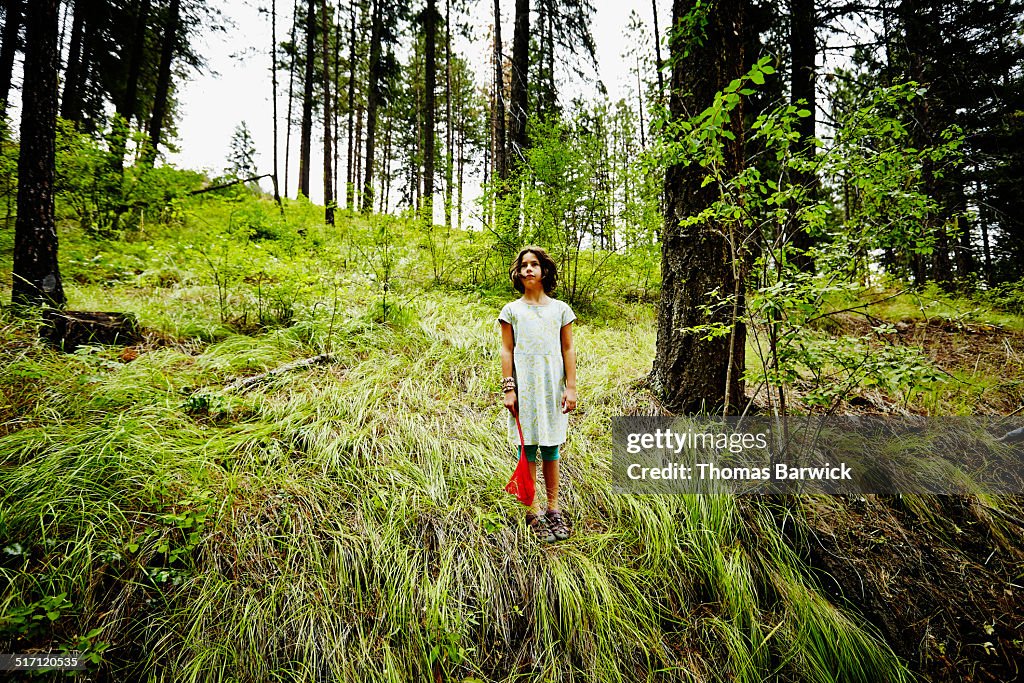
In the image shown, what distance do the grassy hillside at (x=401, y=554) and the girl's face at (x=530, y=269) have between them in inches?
50.9

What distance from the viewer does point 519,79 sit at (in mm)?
6480

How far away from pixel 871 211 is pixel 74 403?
16.2ft

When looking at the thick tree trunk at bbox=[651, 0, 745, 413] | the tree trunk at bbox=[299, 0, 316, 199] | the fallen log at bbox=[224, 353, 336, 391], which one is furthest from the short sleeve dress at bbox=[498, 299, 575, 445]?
the tree trunk at bbox=[299, 0, 316, 199]

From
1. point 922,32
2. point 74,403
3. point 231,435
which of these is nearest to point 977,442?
point 922,32

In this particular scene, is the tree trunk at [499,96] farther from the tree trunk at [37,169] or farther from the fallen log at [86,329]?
the fallen log at [86,329]

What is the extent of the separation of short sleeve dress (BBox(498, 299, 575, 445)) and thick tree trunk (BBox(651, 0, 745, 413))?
3.99 ft

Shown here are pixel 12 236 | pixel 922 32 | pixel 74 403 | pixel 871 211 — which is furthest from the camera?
pixel 12 236

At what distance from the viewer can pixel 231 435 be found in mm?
2514

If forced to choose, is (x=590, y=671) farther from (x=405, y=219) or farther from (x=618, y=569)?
(x=405, y=219)

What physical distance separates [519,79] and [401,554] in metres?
7.25

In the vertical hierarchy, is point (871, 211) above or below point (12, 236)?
below

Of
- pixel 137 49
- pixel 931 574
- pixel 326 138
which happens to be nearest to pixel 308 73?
pixel 326 138

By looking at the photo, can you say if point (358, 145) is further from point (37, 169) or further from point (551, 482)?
point (551, 482)

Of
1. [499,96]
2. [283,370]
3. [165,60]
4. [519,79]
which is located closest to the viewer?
[283,370]
